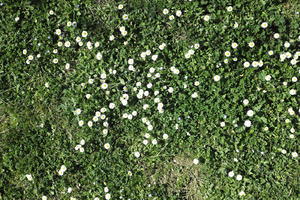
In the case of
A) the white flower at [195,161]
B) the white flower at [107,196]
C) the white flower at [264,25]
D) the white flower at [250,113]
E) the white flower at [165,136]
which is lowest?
the white flower at [107,196]

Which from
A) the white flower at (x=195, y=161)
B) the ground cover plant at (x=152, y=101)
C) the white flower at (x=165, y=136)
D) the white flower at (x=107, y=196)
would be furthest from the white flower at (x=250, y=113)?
the white flower at (x=107, y=196)

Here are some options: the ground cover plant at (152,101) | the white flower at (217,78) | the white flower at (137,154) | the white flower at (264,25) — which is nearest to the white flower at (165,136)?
the ground cover plant at (152,101)

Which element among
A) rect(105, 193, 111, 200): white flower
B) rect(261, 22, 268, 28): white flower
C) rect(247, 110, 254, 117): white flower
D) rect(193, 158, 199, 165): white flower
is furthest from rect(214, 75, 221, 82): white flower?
rect(105, 193, 111, 200): white flower

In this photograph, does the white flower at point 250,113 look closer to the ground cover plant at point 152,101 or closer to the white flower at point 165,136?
the ground cover plant at point 152,101

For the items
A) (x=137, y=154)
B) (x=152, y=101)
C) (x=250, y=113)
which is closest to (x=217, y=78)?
(x=250, y=113)

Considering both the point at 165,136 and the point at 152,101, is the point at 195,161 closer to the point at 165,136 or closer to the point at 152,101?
the point at 165,136

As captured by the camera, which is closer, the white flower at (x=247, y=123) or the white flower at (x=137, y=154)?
the white flower at (x=247, y=123)

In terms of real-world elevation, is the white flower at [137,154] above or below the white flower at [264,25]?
below

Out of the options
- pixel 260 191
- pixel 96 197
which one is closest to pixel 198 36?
pixel 260 191
